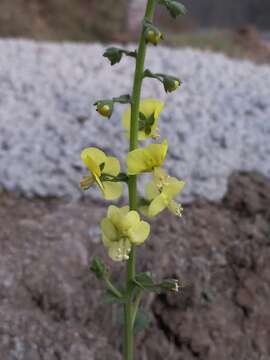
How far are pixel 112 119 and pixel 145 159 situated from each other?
180 centimetres

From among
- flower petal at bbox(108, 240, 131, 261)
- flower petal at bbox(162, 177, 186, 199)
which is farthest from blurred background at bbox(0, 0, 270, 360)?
flower petal at bbox(162, 177, 186, 199)

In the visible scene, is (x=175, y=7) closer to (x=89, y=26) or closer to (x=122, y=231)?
(x=122, y=231)

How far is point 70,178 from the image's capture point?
2.75 meters

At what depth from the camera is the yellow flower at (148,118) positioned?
4.84 ft

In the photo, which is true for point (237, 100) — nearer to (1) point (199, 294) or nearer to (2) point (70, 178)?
(2) point (70, 178)

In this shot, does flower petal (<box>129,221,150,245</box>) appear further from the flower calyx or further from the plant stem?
the flower calyx

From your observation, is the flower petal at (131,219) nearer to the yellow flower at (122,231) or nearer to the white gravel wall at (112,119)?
the yellow flower at (122,231)

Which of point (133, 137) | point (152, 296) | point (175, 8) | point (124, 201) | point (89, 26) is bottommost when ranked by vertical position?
point (152, 296)

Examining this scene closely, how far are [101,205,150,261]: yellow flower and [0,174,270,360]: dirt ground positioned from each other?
2.15 feet

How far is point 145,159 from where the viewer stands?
1398mm

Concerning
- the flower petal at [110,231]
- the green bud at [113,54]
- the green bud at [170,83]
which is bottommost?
the flower petal at [110,231]

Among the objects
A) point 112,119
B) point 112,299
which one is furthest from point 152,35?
point 112,119

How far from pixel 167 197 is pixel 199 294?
33.1 inches

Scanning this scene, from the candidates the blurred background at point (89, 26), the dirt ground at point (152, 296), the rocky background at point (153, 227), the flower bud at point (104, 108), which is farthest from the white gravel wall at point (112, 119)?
the blurred background at point (89, 26)
